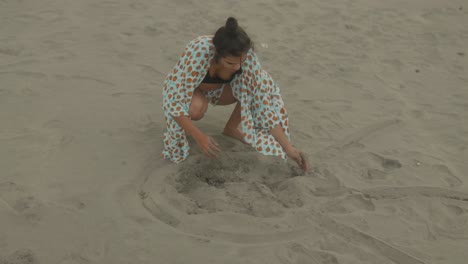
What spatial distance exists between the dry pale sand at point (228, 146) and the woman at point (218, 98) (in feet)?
0.59

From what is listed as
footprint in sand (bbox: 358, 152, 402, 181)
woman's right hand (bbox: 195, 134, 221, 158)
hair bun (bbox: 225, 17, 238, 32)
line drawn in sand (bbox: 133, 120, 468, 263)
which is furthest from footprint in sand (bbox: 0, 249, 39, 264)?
footprint in sand (bbox: 358, 152, 402, 181)

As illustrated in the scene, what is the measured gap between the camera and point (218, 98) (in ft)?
10.5

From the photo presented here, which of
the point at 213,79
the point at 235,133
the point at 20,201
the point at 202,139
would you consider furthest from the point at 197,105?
the point at 20,201

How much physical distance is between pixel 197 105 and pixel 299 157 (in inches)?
27.1

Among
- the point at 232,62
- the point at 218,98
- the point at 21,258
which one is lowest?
the point at 21,258

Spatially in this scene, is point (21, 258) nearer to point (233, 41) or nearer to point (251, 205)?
point (251, 205)

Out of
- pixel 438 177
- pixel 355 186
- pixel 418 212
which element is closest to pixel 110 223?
pixel 355 186

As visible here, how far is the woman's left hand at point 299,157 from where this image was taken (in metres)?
2.96

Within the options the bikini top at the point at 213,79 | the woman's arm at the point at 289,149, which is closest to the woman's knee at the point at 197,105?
the bikini top at the point at 213,79

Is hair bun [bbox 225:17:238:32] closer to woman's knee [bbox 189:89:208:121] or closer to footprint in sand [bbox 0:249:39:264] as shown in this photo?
woman's knee [bbox 189:89:208:121]

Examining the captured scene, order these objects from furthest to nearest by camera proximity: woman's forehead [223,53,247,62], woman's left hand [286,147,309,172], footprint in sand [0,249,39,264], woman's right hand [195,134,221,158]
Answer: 1. woman's left hand [286,147,309,172]
2. woman's right hand [195,134,221,158]
3. woman's forehead [223,53,247,62]
4. footprint in sand [0,249,39,264]

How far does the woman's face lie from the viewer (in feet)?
8.64

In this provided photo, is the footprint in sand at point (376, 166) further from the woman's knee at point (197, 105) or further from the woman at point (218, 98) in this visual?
the woman's knee at point (197, 105)

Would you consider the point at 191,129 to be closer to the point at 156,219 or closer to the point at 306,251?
the point at 156,219
